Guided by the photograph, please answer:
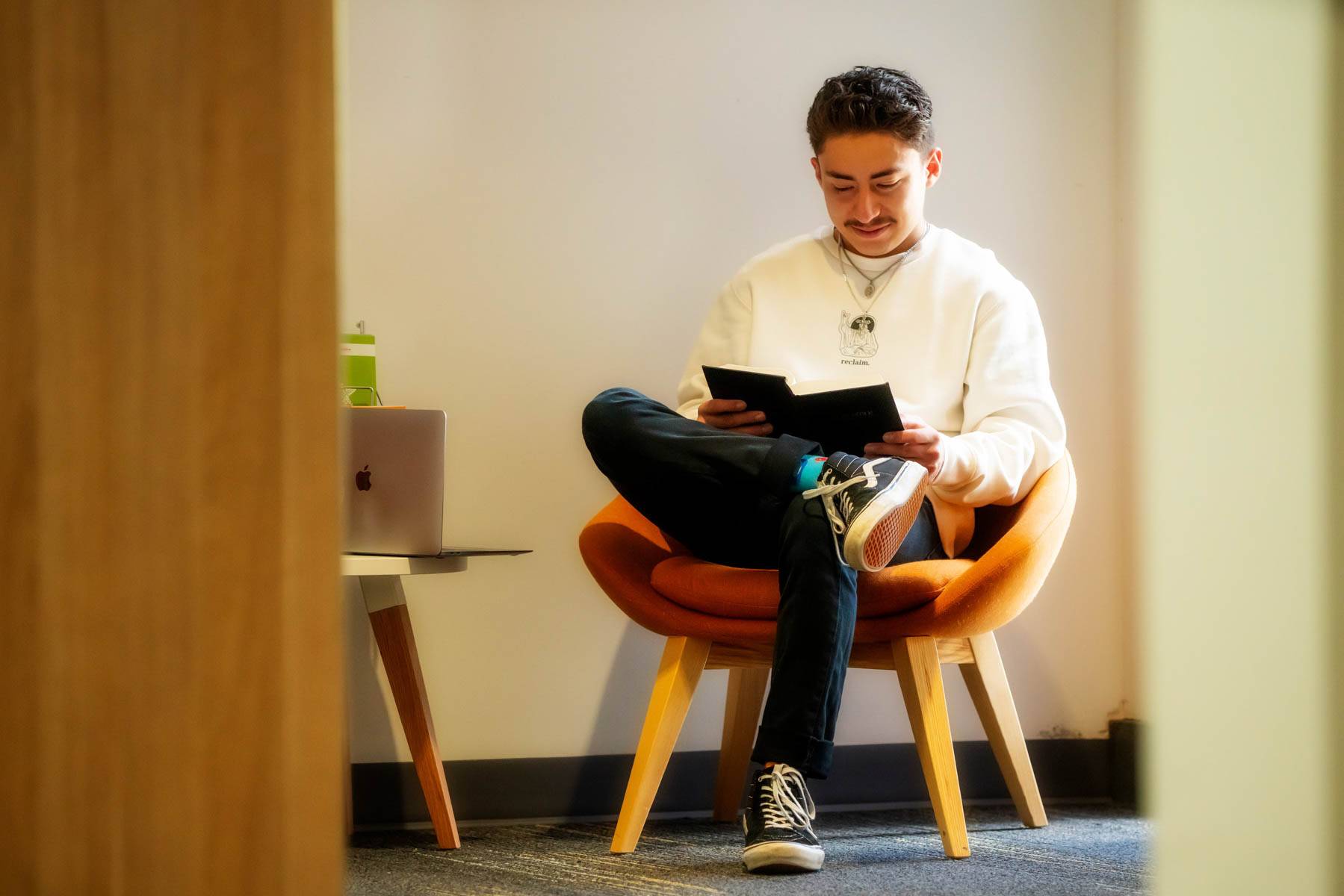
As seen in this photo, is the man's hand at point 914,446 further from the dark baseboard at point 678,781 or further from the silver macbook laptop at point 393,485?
the dark baseboard at point 678,781

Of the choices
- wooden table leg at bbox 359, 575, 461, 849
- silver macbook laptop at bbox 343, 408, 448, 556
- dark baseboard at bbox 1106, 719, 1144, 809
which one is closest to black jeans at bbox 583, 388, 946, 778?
silver macbook laptop at bbox 343, 408, 448, 556

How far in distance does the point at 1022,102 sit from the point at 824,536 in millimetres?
1258

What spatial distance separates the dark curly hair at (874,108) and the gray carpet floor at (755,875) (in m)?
1.04

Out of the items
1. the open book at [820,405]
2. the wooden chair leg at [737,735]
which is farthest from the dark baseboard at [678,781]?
the open book at [820,405]

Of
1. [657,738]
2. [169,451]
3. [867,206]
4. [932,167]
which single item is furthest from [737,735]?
[169,451]

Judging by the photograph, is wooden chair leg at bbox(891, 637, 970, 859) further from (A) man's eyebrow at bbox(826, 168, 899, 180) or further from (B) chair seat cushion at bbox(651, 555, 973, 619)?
(A) man's eyebrow at bbox(826, 168, 899, 180)

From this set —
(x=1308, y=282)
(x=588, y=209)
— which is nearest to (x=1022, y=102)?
(x=588, y=209)

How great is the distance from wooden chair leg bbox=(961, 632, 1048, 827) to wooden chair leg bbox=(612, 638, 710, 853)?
0.43 m

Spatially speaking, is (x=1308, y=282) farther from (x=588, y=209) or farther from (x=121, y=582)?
(x=588, y=209)

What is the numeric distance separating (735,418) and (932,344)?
0.38 m

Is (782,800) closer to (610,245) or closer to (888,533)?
(888,533)

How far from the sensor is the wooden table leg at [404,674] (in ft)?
5.42

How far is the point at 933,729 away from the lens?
5.00 ft

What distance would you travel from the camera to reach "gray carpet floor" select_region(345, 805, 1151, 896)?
4.53ft
